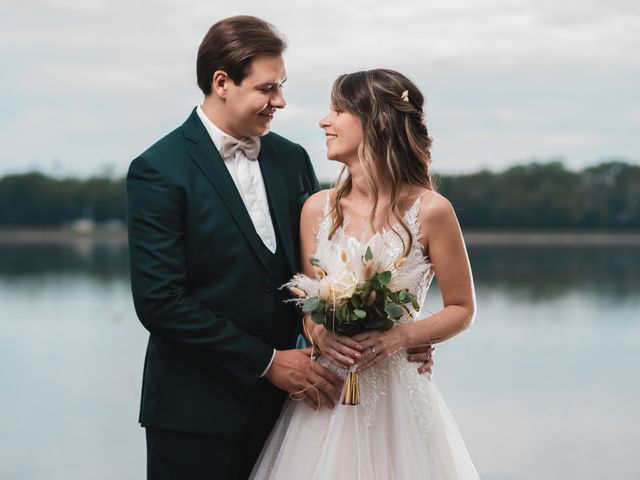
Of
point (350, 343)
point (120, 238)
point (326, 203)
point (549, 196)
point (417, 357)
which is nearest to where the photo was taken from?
point (350, 343)

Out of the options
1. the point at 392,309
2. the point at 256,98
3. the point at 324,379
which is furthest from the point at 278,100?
the point at 324,379

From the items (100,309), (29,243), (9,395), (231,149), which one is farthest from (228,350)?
(29,243)

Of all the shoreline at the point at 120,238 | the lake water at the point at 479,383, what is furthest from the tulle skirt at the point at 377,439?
the shoreline at the point at 120,238

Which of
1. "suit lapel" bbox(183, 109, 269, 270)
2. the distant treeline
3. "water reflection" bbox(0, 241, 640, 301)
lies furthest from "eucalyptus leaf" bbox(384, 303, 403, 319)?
the distant treeline

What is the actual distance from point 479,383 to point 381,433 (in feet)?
37.6

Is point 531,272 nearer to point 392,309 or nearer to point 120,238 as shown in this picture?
point 392,309

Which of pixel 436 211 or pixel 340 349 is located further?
pixel 436 211

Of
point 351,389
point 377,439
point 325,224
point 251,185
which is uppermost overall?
point 251,185

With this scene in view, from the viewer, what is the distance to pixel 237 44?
10.4 feet

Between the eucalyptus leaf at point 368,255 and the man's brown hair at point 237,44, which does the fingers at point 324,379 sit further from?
the man's brown hair at point 237,44

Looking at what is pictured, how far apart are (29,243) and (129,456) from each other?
74.3 metres

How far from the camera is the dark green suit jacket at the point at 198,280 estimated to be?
3084mm

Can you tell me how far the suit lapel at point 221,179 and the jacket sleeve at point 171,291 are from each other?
0.45ft

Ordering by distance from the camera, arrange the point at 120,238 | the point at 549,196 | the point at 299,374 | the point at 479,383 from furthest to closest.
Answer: the point at 120,238
the point at 549,196
the point at 479,383
the point at 299,374
